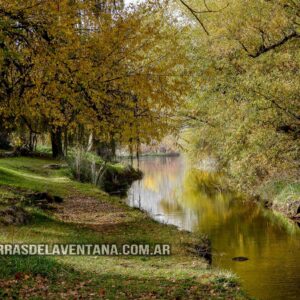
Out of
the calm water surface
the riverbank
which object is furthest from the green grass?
the riverbank

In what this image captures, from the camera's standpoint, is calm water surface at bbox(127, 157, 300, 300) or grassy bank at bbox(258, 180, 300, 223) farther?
grassy bank at bbox(258, 180, 300, 223)

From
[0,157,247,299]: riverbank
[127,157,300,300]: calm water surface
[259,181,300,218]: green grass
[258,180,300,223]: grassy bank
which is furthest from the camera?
[259,181,300,218]: green grass

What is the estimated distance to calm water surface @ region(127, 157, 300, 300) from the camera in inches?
455

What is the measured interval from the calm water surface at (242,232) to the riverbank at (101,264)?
1.62 meters

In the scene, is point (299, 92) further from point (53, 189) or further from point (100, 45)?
point (53, 189)

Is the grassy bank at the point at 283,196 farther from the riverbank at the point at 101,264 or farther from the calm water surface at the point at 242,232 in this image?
the riverbank at the point at 101,264

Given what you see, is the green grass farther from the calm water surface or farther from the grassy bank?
the calm water surface

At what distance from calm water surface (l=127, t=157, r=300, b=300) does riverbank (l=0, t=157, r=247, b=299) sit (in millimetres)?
1618

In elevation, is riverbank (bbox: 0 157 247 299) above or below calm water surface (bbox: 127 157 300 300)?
above

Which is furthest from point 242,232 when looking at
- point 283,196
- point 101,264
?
point 101,264

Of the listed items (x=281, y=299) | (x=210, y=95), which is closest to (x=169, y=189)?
(x=210, y=95)

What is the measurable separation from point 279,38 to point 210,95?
3.70m

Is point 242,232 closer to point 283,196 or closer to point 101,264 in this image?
point 283,196

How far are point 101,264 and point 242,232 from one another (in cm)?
935
